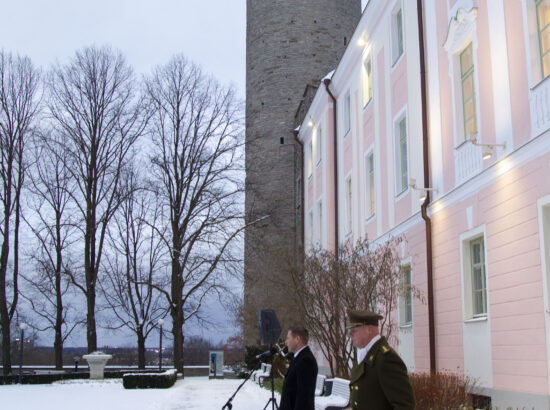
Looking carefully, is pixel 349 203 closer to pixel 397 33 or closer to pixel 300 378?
pixel 397 33

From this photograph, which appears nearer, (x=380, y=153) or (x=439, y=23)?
(x=439, y=23)

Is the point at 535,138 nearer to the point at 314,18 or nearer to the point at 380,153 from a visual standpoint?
the point at 380,153

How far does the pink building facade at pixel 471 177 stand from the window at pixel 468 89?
0.12 feet

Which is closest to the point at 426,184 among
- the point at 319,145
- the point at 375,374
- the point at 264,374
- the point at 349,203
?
the point at 349,203

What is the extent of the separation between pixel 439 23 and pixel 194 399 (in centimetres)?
1075

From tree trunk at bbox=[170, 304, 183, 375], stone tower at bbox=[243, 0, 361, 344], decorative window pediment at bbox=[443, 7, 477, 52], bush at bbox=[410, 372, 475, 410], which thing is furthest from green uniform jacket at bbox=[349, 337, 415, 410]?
stone tower at bbox=[243, 0, 361, 344]

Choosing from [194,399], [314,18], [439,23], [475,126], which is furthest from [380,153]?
[314,18]

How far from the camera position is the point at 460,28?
12.4 metres

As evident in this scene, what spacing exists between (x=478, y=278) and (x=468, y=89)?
3.33 metres

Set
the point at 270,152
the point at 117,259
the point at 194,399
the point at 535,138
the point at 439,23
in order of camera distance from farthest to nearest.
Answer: the point at 117,259, the point at 270,152, the point at 194,399, the point at 439,23, the point at 535,138

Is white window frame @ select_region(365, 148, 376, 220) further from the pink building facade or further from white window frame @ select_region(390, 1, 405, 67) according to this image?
white window frame @ select_region(390, 1, 405, 67)

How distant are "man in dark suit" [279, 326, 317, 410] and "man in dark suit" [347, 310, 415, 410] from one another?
6.17 ft

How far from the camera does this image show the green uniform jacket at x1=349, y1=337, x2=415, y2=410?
13.4 ft

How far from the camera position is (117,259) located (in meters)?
36.7
